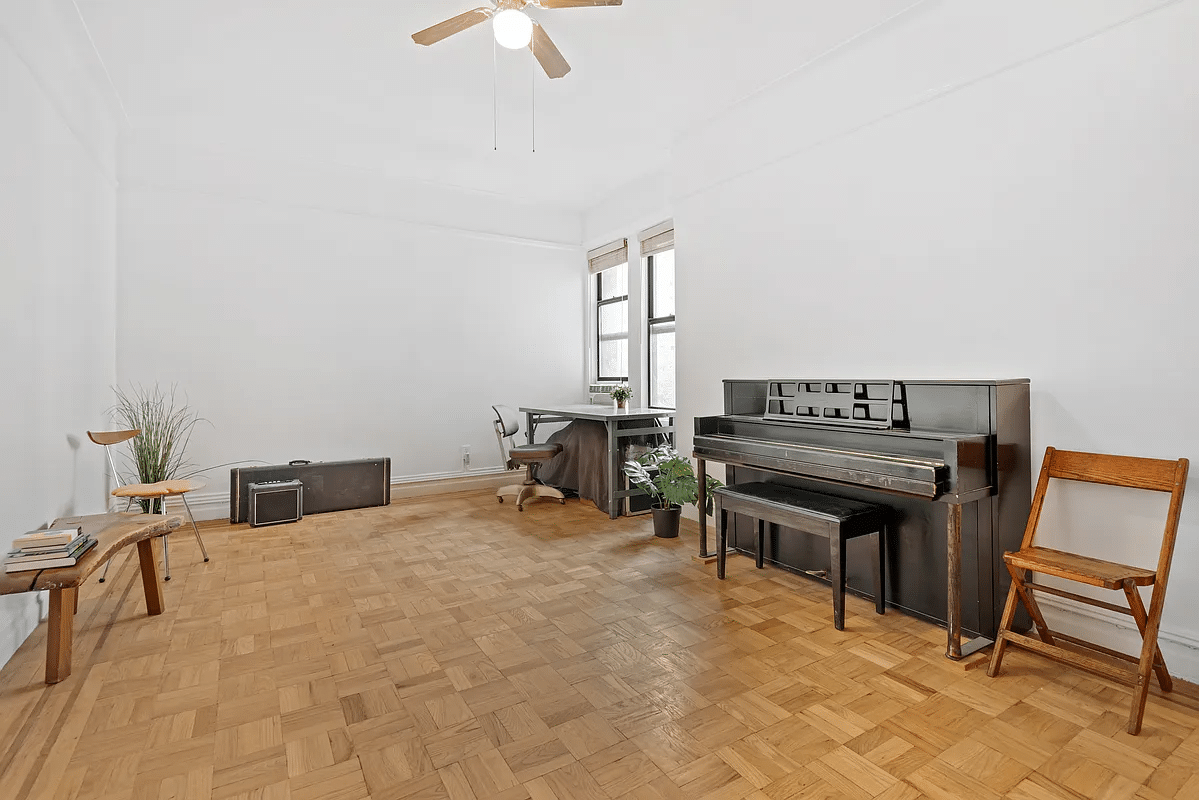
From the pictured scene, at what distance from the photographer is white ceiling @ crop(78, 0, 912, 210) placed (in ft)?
10.7

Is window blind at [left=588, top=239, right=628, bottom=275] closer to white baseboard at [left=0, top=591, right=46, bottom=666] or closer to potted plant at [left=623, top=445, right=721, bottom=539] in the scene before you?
potted plant at [left=623, top=445, right=721, bottom=539]

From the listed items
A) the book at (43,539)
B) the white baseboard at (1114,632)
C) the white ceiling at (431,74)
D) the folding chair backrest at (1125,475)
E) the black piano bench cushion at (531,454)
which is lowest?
the white baseboard at (1114,632)

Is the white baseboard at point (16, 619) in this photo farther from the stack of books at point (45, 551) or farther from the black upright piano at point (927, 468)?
the black upright piano at point (927, 468)

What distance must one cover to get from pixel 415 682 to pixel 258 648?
0.87 m

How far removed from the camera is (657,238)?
18.9 feet

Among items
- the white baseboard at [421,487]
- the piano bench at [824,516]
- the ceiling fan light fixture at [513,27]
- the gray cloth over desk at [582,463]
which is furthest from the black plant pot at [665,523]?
the ceiling fan light fixture at [513,27]

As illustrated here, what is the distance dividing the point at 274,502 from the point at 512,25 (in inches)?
163

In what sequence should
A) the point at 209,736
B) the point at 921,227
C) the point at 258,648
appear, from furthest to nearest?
the point at 921,227
the point at 258,648
the point at 209,736

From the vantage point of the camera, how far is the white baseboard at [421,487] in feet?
16.7

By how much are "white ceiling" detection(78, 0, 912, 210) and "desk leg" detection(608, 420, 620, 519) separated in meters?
2.49

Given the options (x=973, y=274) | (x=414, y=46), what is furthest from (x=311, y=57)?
(x=973, y=274)

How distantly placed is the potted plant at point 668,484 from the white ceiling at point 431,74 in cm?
263

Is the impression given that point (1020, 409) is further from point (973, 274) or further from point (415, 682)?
point (415, 682)

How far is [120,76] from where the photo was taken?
12.9ft
